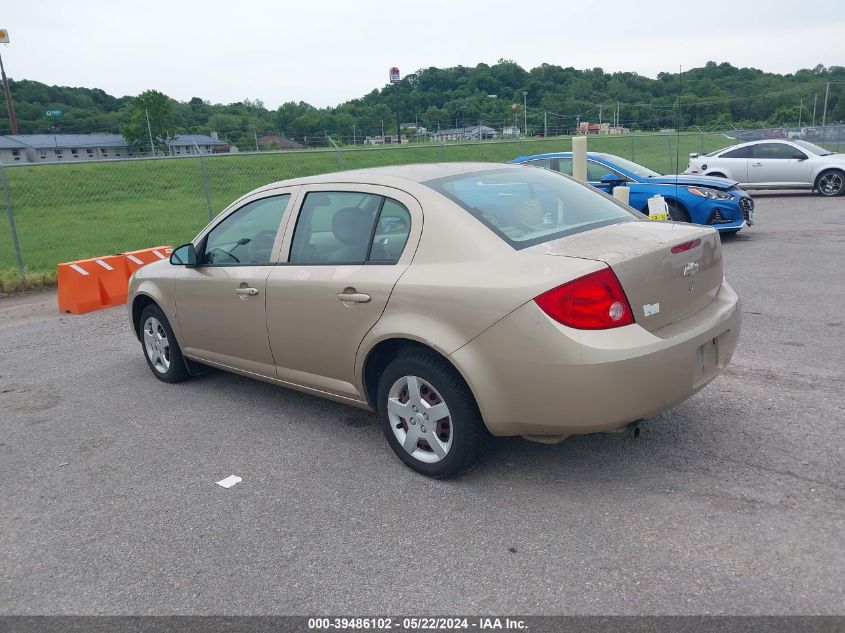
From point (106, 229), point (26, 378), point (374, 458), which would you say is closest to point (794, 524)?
point (374, 458)

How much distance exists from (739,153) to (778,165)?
37.8 inches

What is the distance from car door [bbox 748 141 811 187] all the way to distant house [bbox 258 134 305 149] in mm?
17242

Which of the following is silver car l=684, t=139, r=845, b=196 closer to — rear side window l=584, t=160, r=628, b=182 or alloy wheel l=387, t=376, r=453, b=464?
rear side window l=584, t=160, r=628, b=182

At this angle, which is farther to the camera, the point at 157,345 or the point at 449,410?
the point at 157,345

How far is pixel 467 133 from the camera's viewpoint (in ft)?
120

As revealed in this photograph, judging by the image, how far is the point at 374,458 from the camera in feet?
13.8

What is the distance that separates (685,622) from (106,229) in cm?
1508

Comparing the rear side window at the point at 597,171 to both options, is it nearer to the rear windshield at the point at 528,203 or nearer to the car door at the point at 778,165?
the rear windshield at the point at 528,203

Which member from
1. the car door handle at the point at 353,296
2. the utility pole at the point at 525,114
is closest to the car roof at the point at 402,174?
the car door handle at the point at 353,296

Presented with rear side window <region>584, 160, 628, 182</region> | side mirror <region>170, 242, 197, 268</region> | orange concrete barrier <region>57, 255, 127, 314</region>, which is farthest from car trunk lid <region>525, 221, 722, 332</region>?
rear side window <region>584, 160, 628, 182</region>

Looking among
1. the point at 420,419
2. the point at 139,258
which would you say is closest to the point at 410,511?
the point at 420,419

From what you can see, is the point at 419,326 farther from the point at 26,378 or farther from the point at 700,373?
the point at 26,378

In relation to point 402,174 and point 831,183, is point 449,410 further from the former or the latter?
point 831,183

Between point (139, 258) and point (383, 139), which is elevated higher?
point (383, 139)
